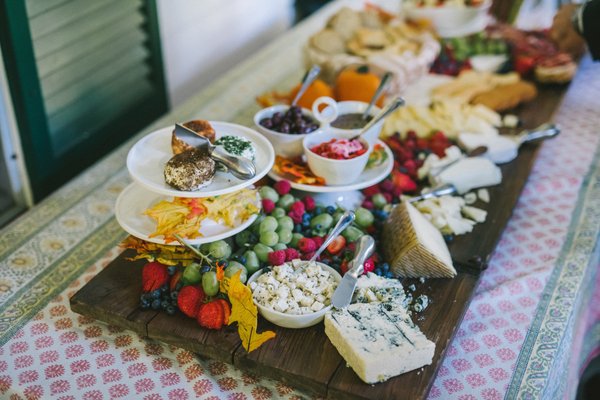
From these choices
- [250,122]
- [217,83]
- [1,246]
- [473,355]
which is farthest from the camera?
[217,83]

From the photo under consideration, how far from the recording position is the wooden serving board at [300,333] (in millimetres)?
1118

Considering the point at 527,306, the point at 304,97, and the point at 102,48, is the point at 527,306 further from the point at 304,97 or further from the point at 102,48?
the point at 102,48

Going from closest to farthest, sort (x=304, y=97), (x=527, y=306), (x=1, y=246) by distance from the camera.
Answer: (x=527, y=306)
(x=1, y=246)
(x=304, y=97)

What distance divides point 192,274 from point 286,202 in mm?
308

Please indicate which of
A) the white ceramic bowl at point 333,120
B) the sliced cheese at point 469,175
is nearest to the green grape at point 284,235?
the white ceramic bowl at point 333,120

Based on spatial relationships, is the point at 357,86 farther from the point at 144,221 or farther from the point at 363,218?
the point at 144,221

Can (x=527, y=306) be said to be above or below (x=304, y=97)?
below

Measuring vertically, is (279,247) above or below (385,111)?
below

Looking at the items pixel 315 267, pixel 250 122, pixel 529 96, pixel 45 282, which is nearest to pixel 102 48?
pixel 250 122

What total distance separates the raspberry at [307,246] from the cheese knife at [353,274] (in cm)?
9

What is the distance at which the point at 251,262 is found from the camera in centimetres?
131

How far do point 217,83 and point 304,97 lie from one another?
2.17 ft

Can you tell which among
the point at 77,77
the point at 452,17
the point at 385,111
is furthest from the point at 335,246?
the point at 452,17

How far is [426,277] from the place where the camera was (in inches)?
54.1
